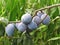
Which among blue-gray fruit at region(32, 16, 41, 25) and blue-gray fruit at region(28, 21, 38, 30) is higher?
blue-gray fruit at region(32, 16, 41, 25)

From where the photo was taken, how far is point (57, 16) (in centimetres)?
99

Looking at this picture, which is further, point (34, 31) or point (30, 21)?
point (34, 31)

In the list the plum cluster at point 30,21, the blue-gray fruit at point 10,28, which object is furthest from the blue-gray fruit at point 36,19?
the blue-gray fruit at point 10,28

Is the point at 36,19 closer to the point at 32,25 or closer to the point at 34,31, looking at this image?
the point at 32,25

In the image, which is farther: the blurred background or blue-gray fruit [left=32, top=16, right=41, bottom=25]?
the blurred background

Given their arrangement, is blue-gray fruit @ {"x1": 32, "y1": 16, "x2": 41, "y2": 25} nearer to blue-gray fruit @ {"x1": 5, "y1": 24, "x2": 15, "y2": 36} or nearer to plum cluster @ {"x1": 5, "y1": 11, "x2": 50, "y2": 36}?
plum cluster @ {"x1": 5, "y1": 11, "x2": 50, "y2": 36}

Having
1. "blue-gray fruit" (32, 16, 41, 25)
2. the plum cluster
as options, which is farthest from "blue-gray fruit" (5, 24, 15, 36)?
"blue-gray fruit" (32, 16, 41, 25)

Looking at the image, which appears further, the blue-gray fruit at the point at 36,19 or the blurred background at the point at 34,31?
the blurred background at the point at 34,31

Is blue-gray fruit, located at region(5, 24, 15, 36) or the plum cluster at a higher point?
the plum cluster

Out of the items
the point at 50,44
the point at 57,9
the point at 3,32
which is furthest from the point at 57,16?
the point at 3,32

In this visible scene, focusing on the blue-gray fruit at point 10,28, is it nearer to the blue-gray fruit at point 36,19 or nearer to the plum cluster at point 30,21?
the plum cluster at point 30,21

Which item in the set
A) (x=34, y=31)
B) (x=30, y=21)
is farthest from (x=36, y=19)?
(x=34, y=31)

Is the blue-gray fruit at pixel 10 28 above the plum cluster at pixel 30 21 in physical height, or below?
below

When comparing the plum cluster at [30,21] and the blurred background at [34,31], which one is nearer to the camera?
the plum cluster at [30,21]
